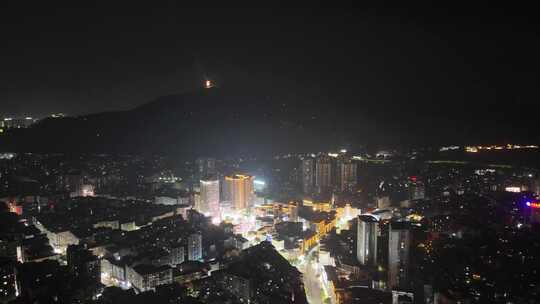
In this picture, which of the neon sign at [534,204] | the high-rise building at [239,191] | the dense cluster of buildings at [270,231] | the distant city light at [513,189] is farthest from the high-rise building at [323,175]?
the neon sign at [534,204]

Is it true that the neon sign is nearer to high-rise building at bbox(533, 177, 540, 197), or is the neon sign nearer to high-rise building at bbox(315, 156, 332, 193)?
high-rise building at bbox(533, 177, 540, 197)

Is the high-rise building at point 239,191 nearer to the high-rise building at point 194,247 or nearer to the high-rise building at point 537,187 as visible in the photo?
the high-rise building at point 194,247

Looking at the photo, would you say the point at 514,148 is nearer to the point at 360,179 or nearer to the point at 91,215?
the point at 360,179

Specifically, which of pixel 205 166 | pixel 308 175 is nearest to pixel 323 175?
pixel 308 175

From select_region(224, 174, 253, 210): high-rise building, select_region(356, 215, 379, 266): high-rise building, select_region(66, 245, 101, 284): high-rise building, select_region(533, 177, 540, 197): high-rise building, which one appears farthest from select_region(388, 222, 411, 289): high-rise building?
select_region(224, 174, 253, 210): high-rise building

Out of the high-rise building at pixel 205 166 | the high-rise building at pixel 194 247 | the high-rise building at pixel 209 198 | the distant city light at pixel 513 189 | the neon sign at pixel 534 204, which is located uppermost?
the high-rise building at pixel 205 166

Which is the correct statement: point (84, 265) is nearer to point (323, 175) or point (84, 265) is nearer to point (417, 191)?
point (323, 175)

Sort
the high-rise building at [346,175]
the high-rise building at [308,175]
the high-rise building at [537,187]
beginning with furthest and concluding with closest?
the high-rise building at [308,175] < the high-rise building at [346,175] < the high-rise building at [537,187]

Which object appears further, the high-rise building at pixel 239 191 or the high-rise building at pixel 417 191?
the high-rise building at pixel 239 191
